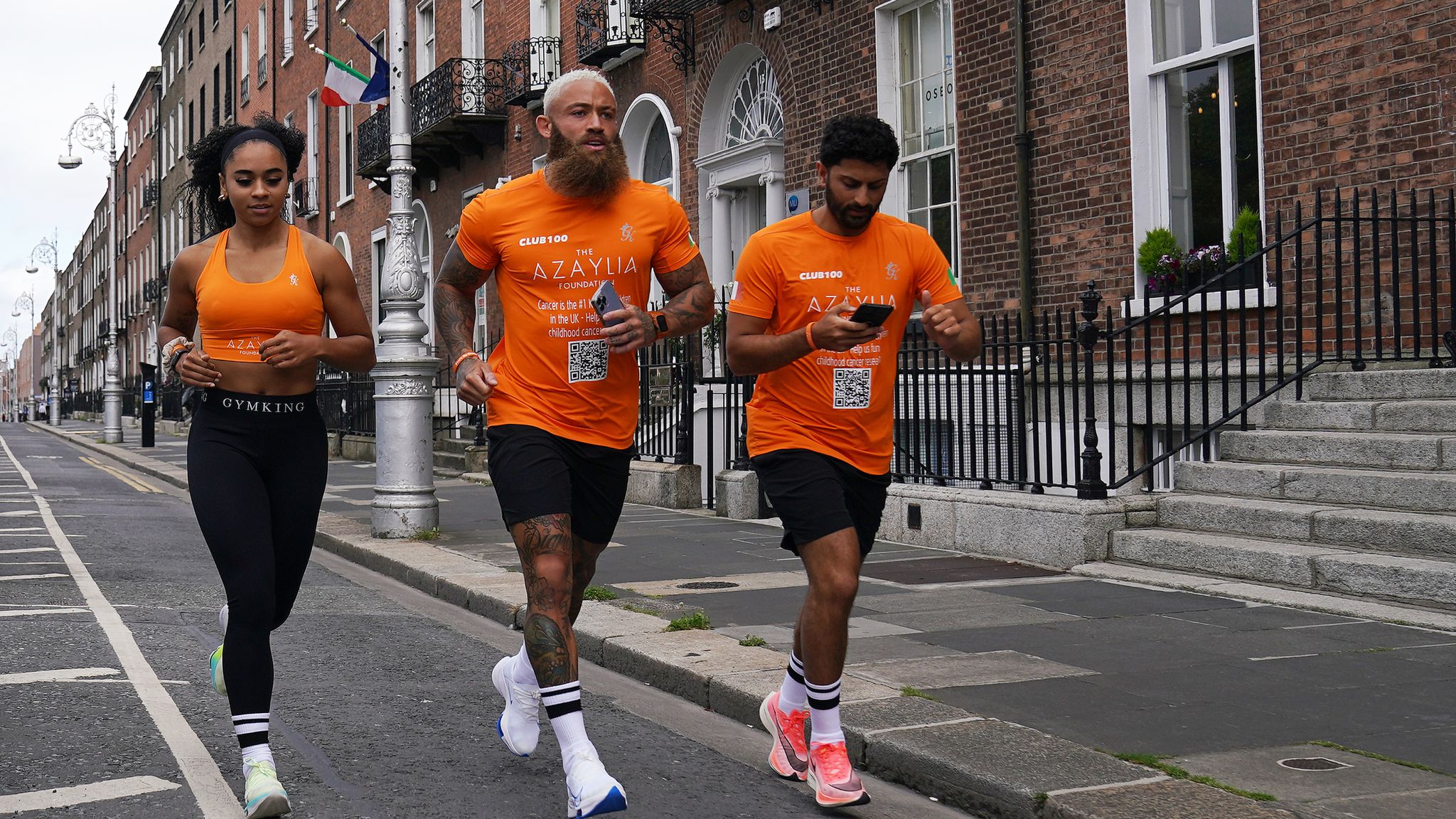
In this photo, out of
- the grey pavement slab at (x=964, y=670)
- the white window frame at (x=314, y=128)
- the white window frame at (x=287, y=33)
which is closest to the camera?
the grey pavement slab at (x=964, y=670)

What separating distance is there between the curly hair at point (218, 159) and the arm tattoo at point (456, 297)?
22.9 inches

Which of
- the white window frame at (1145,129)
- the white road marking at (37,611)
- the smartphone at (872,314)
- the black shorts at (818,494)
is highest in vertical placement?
the white window frame at (1145,129)

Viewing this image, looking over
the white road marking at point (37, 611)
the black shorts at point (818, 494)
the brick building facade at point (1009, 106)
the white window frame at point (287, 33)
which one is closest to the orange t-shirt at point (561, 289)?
the black shorts at point (818, 494)

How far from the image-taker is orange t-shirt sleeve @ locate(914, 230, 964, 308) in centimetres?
443

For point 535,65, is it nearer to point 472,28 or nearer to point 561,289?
point 472,28

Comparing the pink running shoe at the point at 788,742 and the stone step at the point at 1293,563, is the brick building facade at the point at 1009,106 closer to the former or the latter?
the stone step at the point at 1293,563

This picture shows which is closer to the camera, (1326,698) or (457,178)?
(1326,698)

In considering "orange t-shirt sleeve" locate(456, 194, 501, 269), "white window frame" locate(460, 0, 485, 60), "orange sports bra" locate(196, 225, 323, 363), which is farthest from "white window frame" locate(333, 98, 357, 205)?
"orange t-shirt sleeve" locate(456, 194, 501, 269)

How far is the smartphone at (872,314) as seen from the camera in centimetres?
398

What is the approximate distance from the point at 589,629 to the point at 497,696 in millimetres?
1174

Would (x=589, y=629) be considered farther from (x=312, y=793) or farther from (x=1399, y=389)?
(x=1399, y=389)

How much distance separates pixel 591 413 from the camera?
4.27m

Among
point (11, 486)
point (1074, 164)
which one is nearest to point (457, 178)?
point (11, 486)

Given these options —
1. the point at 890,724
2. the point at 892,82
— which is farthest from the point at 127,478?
the point at 890,724
